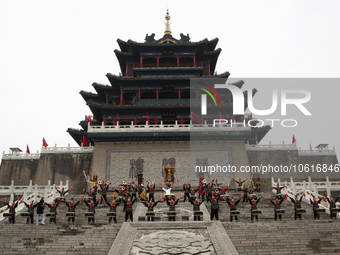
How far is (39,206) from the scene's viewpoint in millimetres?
14375

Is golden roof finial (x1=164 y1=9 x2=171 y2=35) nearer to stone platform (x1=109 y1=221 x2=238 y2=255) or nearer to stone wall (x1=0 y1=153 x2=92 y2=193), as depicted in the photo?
stone wall (x1=0 y1=153 x2=92 y2=193)

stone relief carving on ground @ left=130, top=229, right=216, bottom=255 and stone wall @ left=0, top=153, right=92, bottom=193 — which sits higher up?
stone wall @ left=0, top=153, right=92, bottom=193

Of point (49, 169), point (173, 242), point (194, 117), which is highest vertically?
point (194, 117)

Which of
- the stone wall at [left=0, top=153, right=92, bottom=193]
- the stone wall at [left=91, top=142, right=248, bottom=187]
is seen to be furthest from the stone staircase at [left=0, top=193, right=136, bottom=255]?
the stone wall at [left=0, top=153, right=92, bottom=193]

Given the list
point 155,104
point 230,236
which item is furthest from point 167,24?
point 230,236

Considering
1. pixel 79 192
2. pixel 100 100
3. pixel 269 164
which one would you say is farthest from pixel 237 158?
pixel 100 100

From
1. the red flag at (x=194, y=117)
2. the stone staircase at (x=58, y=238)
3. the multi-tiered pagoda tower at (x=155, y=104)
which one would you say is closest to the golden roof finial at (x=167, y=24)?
the multi-tiered pagoda tower at (x=155, y=104)

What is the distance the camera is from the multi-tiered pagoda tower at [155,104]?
90.7ft

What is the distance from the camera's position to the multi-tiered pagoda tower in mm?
27641

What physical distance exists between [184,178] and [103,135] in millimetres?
7452

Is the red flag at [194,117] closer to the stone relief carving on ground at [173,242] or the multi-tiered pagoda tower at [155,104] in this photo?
the multi-tiered pagoda tower at [155,104]

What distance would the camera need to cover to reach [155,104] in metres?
30.7

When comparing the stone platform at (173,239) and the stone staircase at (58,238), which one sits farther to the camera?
the stone staircase at (58,238)

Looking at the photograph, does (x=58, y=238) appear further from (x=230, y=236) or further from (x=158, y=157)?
(x=158, y=157)
